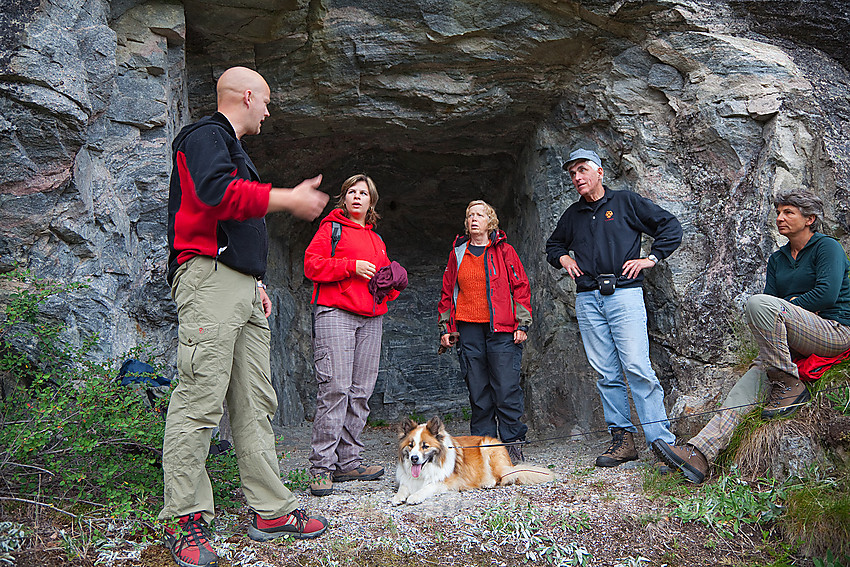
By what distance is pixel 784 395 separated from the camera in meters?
3.58

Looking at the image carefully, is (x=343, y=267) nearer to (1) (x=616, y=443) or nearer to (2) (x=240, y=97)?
(2) (x=240, y=97)

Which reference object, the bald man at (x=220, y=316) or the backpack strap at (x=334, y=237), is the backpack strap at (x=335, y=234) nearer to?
the backpack strap at (x=334, y=237)

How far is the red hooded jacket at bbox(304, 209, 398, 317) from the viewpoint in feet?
13.9

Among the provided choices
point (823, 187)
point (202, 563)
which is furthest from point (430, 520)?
point (823, 187)

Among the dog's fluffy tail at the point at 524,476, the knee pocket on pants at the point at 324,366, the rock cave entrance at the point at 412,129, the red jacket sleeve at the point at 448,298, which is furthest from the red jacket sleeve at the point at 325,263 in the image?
the rock cave entrance at the point at 412,129

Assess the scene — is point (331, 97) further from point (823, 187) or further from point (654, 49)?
point (823, 187)

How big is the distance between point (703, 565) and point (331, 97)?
178 inches

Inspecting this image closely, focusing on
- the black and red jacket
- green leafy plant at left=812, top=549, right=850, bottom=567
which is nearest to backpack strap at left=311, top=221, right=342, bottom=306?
the black and red jacket

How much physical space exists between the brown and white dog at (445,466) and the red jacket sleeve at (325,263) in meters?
1.06

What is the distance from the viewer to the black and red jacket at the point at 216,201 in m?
2.57

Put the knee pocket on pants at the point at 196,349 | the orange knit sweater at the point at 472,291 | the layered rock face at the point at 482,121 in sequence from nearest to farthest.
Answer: the knee pocket on pants at the point at 196,349 → the layered rock face at the point at 482,121 → the orange knit sweater at the point at 472,291

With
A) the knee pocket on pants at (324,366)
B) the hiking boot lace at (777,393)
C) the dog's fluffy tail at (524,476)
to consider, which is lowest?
the dog's fluffy tail at (524,476)

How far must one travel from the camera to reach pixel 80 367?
12.1 feet

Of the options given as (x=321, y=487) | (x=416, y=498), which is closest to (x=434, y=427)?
(x=416, y=498)
